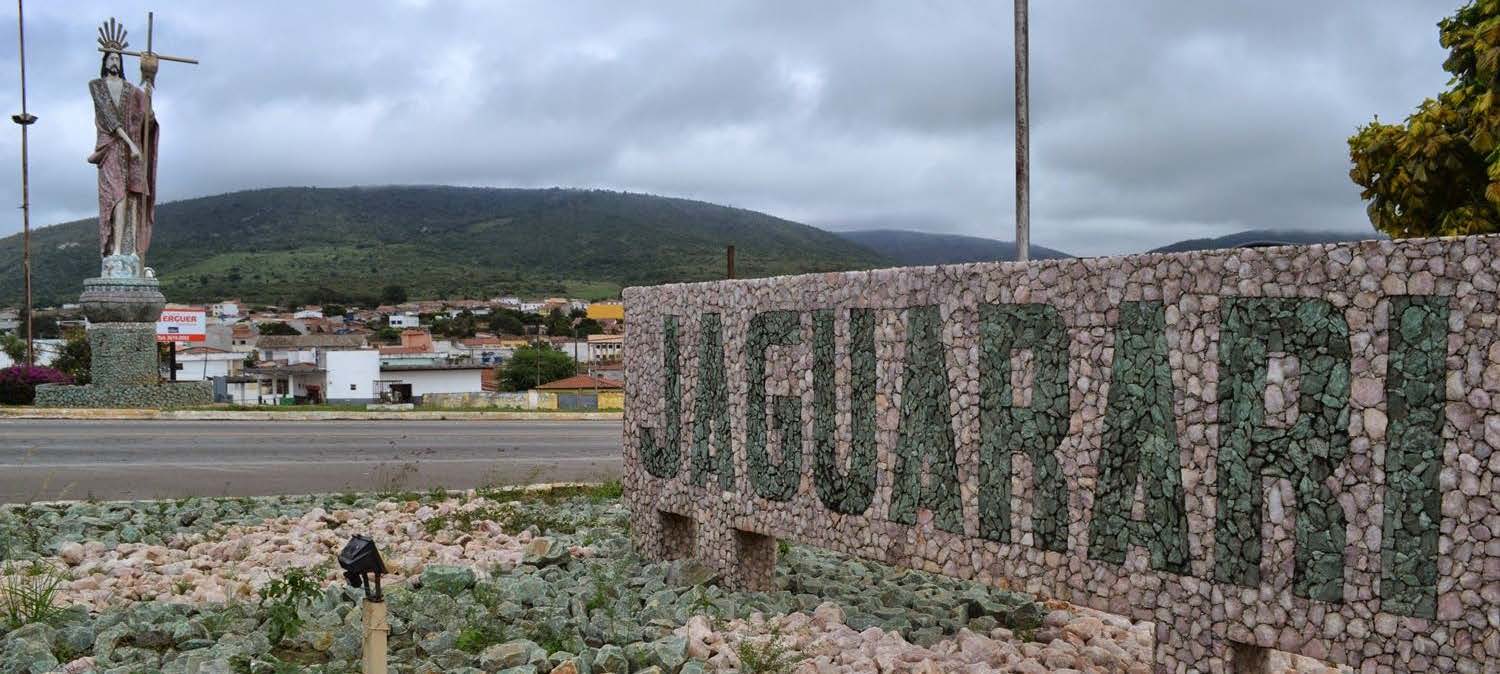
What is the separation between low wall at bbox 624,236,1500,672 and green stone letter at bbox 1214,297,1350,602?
0.01 meters

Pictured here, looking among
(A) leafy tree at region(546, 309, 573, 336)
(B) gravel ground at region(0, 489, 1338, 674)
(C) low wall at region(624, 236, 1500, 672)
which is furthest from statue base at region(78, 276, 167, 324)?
(A) leafy tree at region(546, 309, 573, 336)

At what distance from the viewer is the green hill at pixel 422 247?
111 meters

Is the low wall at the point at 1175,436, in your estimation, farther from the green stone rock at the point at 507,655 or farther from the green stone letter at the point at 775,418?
the green stone rock at the point at 507,655

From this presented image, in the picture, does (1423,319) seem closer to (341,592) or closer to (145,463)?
(341,592)

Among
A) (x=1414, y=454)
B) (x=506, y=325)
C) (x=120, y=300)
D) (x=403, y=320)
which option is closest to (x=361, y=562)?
(x=1414, y=454)

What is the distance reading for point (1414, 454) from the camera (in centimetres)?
547

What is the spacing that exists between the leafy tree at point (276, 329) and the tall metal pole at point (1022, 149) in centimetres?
7586

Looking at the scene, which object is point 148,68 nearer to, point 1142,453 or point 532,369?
point 1142,453

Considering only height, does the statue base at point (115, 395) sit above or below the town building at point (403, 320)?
below

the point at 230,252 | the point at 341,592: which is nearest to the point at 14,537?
the point at 341,592

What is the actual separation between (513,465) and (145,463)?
539 cm

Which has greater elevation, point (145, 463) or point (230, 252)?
point (230, 252)

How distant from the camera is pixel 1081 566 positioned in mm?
6777

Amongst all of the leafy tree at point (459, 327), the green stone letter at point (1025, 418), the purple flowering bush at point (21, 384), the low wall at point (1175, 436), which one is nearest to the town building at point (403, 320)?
the leafy tree at point (459, 327)
